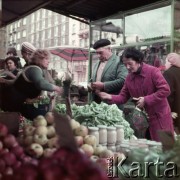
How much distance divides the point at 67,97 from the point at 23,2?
0.60 metres

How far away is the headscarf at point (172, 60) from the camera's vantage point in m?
2.68

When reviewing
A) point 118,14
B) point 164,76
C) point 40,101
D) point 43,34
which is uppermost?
point 118,14

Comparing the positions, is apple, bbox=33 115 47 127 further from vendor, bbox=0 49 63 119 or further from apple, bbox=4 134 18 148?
apple, bbox=4 134 18 148

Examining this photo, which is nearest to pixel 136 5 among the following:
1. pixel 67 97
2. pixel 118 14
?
pixel 118 14

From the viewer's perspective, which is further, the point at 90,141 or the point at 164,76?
the point at 164,76

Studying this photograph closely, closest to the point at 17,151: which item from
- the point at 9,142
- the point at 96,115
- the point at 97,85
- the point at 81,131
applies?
the point at 9,142

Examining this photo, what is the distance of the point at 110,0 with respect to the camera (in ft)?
8.25

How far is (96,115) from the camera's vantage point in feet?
6.96

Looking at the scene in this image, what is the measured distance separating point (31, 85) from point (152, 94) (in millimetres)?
1138

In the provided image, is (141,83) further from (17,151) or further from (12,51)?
A: (17,151)

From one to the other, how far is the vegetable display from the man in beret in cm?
32

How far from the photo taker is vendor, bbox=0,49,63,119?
5.75 ft

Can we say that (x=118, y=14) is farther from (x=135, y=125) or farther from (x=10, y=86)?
(x=10, y=86)

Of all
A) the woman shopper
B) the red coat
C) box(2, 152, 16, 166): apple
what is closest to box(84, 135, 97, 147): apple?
box(2, 152, 16, 166): apple
